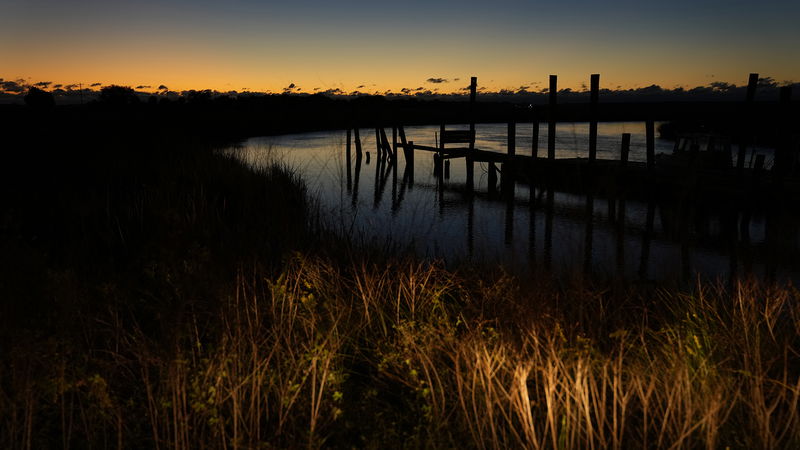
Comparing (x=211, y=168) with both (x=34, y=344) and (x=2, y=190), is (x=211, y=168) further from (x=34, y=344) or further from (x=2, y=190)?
(x=34, y=344)

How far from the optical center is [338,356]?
14.8 ft

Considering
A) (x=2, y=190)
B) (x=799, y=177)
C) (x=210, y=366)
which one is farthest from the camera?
(x=799, y=177)

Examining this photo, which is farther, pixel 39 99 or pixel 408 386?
pixel 39 99

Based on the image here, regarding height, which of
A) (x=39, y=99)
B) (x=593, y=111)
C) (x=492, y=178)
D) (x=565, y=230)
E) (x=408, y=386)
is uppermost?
(x=39, y=99)

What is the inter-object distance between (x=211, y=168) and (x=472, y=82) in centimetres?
1332

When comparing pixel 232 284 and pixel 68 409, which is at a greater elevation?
pixel 232 284

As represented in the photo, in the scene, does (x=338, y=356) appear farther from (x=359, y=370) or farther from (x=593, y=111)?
(x=593, y=111)

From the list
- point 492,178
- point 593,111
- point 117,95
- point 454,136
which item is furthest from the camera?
point 117,95

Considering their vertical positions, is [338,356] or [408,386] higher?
[338,356]

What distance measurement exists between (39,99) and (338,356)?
32.6m

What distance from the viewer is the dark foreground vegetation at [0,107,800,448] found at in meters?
3.48

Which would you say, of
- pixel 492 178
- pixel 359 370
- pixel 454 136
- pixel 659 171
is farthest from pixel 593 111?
pixel 359 370

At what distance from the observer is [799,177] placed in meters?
17.2

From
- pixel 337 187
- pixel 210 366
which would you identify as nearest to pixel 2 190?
pixel 210 366
